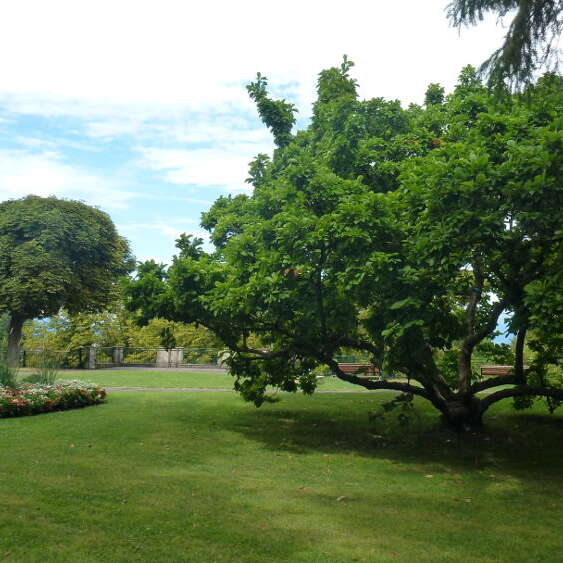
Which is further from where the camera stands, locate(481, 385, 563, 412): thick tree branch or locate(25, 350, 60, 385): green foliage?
locate(25, 350, 60, 385): green foliage

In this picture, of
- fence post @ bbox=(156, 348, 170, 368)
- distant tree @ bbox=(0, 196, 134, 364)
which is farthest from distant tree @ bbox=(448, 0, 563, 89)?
fence post @ bbox=(156, 348, 170, 368)

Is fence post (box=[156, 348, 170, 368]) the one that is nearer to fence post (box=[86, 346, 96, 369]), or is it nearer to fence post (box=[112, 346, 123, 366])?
fence post (box=[112, 346, 123, 366])

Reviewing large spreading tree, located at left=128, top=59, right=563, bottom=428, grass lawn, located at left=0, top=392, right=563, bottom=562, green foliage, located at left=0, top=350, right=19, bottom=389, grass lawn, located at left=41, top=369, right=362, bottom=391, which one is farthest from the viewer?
grass lawn, located at left=41, top=369, right=362, bottom=391

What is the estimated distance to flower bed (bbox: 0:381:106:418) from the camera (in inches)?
623

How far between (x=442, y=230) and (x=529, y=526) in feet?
14.7

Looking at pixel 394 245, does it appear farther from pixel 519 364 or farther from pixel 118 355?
pixel 118 355

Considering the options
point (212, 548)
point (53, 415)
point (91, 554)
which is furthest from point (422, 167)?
point (53, 415)

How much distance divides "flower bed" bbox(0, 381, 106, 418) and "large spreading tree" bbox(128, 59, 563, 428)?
4.76m

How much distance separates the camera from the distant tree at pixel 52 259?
114 ft

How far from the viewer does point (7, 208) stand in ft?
124

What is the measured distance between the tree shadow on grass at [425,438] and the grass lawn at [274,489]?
46mm

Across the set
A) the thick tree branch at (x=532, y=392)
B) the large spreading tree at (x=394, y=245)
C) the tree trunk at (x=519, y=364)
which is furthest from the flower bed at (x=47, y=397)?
the tree trunk at (x=519, y=364)

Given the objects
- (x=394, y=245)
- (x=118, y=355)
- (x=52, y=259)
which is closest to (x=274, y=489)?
(x=394, y=245)

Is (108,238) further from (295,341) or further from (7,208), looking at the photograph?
(295,341)
